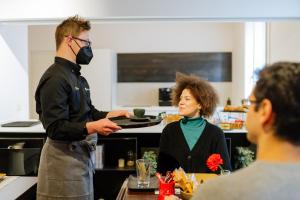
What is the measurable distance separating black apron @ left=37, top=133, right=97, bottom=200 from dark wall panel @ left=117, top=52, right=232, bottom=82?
4.57m

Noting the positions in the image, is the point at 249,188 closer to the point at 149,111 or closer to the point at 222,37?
the point at 149,111

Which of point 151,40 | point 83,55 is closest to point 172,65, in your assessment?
point 151,40

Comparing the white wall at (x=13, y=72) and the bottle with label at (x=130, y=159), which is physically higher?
the white wall at (x=13, y=72)

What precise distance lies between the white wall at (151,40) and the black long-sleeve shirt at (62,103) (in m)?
4.55

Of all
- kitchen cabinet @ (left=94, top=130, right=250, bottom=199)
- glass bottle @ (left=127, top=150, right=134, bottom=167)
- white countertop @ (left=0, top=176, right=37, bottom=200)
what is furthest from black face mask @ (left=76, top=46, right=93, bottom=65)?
glass bottle @ (left=127, top=150, right=134, bottom=167)

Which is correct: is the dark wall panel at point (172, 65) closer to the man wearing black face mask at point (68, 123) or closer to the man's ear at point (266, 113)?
the man wearing black face mask at point (68, 123)

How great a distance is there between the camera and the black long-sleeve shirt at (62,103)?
1698 mm

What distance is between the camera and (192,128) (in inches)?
87.4

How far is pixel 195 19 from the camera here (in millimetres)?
3199

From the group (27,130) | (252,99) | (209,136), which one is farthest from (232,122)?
(252,99)

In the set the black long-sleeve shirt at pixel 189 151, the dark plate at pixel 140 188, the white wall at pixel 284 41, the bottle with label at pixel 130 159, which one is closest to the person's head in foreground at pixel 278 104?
the dark plate at pixel 140 188

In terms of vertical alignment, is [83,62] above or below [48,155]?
above

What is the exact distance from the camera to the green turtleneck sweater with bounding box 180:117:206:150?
7.16 feet

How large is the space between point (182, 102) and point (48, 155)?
0.92m
